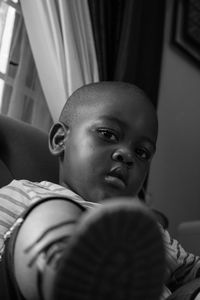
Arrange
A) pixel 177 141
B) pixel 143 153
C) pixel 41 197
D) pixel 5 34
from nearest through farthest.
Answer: pixel 41 197
pixel 143 153
pixel 5 34
pixel 177 141

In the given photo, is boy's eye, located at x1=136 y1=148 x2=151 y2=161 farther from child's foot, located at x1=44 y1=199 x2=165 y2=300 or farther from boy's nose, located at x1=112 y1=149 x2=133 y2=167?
child's foot, located at x1=44 y1=199 x2=165 y2=300

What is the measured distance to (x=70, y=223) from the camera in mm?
504

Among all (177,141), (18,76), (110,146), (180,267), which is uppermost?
(110,146)

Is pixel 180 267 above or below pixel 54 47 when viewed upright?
below

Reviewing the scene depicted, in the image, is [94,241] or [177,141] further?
[177,141]

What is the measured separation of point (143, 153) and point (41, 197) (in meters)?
0.33

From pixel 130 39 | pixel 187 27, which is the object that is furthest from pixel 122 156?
pixel 187 27

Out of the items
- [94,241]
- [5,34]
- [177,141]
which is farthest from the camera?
[177,141]

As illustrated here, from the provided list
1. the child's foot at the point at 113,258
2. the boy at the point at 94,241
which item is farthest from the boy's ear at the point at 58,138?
the child's foot at the point at 113,258

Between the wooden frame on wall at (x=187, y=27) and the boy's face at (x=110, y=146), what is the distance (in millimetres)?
1743

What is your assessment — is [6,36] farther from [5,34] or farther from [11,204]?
[11,204]

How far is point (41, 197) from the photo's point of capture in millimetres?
746

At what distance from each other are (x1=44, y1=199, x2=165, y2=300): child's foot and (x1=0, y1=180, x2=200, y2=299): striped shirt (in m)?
0.32

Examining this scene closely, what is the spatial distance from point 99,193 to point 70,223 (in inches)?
15.7
